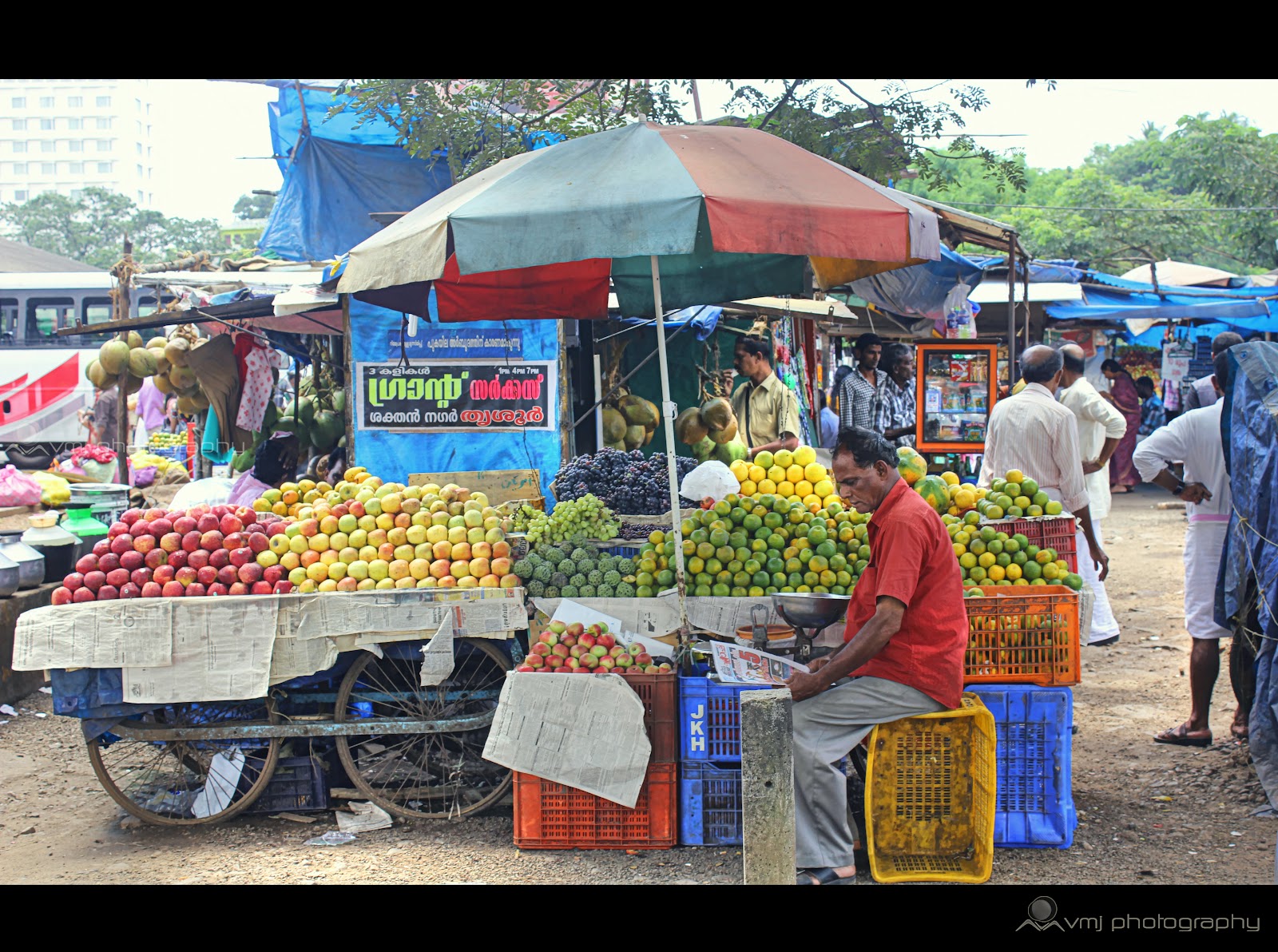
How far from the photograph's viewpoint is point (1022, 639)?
4262 mm

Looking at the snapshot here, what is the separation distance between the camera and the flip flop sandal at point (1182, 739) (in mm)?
5445

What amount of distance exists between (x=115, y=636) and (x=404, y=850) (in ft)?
5.38

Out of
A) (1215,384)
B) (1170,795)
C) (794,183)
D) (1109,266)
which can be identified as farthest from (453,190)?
(1109,266)

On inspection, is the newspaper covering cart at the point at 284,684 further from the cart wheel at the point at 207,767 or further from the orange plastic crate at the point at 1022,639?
the orange plastic crate at the point at 1022,639

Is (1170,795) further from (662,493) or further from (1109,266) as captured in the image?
(1109,266)

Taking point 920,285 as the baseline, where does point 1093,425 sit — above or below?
below

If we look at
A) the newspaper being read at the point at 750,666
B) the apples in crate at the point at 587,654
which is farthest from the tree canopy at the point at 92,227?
the newspaper being read at the point at 750,666

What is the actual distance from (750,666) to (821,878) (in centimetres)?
84

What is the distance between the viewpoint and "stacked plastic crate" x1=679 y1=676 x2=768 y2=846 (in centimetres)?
426

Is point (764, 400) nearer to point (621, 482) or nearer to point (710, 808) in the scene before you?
point (621, 482)

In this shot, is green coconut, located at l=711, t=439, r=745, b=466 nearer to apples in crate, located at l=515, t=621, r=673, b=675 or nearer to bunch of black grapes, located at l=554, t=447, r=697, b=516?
bunch of black grapes, located at l=554, t=447, r=697, b=516

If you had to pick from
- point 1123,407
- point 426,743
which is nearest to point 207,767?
point 426,743

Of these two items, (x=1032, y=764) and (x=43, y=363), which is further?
(x=43, y=363)

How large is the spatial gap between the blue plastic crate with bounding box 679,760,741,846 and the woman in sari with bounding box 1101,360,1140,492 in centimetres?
1346
